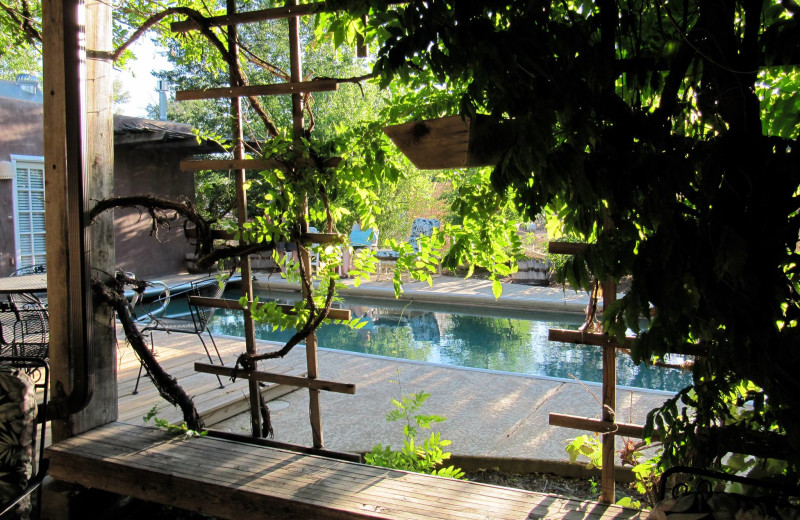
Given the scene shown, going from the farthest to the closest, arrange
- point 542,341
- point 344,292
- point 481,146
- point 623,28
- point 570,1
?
point 344,292 < point 542,341 < point 570,1 < point 481,146 < point 623,28

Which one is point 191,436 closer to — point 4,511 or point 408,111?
point 4,511

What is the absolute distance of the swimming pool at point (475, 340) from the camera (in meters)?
6.37

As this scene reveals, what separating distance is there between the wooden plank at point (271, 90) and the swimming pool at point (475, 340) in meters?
3.32

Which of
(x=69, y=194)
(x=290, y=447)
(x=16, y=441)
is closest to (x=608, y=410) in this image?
(x=290, y=447)

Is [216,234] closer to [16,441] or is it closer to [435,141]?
[16,441]

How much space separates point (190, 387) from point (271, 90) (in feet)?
8.47

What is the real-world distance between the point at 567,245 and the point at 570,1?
29.7 inches

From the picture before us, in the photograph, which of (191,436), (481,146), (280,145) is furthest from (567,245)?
(191,436)

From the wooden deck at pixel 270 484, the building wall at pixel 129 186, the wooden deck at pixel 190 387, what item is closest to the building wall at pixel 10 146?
the building wall at pixel 129 186

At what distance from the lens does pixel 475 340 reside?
8000 millimetres

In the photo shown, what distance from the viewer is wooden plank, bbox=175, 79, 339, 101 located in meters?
2.30

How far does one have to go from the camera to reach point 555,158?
Answer: 128 centimetres

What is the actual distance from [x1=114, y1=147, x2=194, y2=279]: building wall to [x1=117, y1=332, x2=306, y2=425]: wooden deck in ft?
21.2

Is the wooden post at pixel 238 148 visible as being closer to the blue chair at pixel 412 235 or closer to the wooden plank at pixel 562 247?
the wooden plank at pixel 562 247
